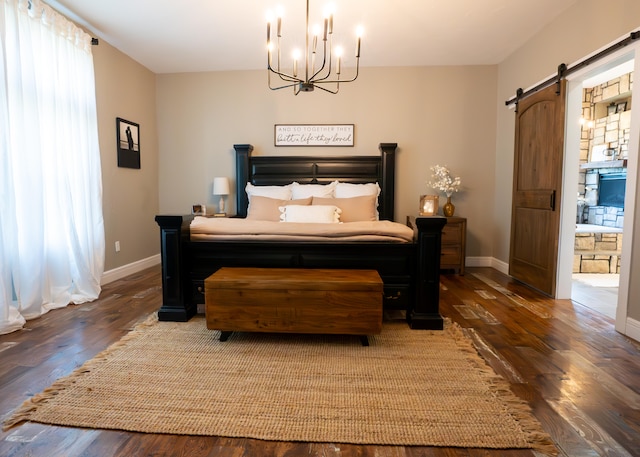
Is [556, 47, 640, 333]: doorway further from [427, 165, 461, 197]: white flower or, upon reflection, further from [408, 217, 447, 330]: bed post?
[427, 165, 461, 197]: white flower

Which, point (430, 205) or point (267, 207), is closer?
point (267, 207)

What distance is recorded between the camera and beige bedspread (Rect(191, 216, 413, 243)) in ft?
8.63

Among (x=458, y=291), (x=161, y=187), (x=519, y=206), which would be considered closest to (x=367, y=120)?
(x=519, y=206)

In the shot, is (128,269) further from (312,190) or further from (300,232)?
(300,232)

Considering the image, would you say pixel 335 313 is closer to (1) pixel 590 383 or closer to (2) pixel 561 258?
(1) pixel 590 383

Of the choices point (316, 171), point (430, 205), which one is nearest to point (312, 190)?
point (316, 171)

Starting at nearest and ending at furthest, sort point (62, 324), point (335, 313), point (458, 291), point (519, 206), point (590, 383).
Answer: point (590, 383) < point (335, 313) < point (62, 324) < point (458, 291) < point (519, 206)

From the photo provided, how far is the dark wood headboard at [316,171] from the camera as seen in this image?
4641 mm

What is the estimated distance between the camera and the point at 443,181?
4.57 metres

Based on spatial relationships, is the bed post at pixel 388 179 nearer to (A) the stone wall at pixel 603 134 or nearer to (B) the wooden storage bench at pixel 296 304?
(B) the wooden storage bench at pixel 296 304

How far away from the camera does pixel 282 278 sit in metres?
2.27

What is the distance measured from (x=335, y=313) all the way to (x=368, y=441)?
86 centimetres

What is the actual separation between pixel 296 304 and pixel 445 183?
311 centimetres

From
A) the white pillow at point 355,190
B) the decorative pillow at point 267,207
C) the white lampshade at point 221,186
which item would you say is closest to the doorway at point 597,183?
the white pillow at point 355,190
